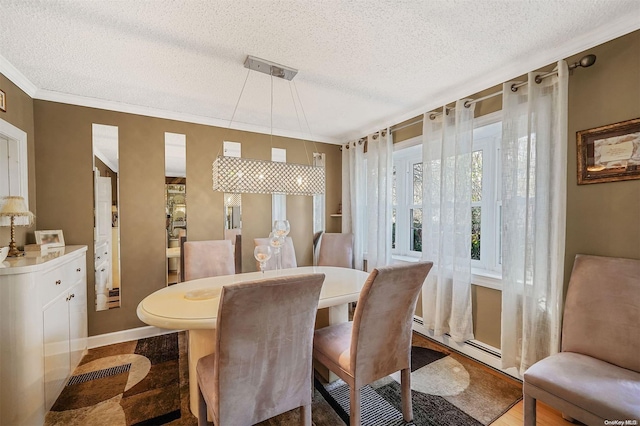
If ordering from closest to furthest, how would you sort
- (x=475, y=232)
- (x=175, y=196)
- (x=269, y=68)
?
(x=269, y=68)
(x=475, y=232)
(x=175, y=196)

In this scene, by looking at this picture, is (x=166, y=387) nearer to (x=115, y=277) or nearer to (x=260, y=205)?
(x=115, y=277)

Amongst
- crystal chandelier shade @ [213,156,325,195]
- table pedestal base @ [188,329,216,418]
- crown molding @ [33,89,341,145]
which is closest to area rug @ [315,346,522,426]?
table pedestal base @ [188,329,216,418]

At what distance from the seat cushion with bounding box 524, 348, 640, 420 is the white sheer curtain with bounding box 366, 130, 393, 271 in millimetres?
1937

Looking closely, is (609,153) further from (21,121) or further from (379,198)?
(21,121)

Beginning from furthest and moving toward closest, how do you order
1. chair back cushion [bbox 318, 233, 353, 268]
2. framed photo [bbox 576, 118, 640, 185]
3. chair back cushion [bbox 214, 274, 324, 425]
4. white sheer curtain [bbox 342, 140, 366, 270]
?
white sheer curtain [bbox 342, 140, 366, 270] < chair back cushion [bbox 318, 233, 353, 268] < framed photo [bbox 576, 118, 640, 185] < chair back cushion [bbox 214, 274, 324, 425]

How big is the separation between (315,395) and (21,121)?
129 inches

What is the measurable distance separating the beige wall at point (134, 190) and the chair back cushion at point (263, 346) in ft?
7.36

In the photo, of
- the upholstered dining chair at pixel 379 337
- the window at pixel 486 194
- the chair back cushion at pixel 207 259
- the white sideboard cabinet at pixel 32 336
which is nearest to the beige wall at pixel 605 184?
the window at pixel 486 194

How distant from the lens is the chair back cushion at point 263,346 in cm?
120

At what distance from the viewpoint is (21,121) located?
7.63 ft

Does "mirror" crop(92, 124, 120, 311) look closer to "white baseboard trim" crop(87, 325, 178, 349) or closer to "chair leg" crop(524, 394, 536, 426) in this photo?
"white baseboard trim" crop(87, 325, 178, 349)

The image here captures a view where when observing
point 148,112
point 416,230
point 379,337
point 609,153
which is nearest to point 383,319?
point 379,337

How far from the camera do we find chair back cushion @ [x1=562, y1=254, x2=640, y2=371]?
1515 mm

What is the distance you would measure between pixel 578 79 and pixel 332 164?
9.38ft
